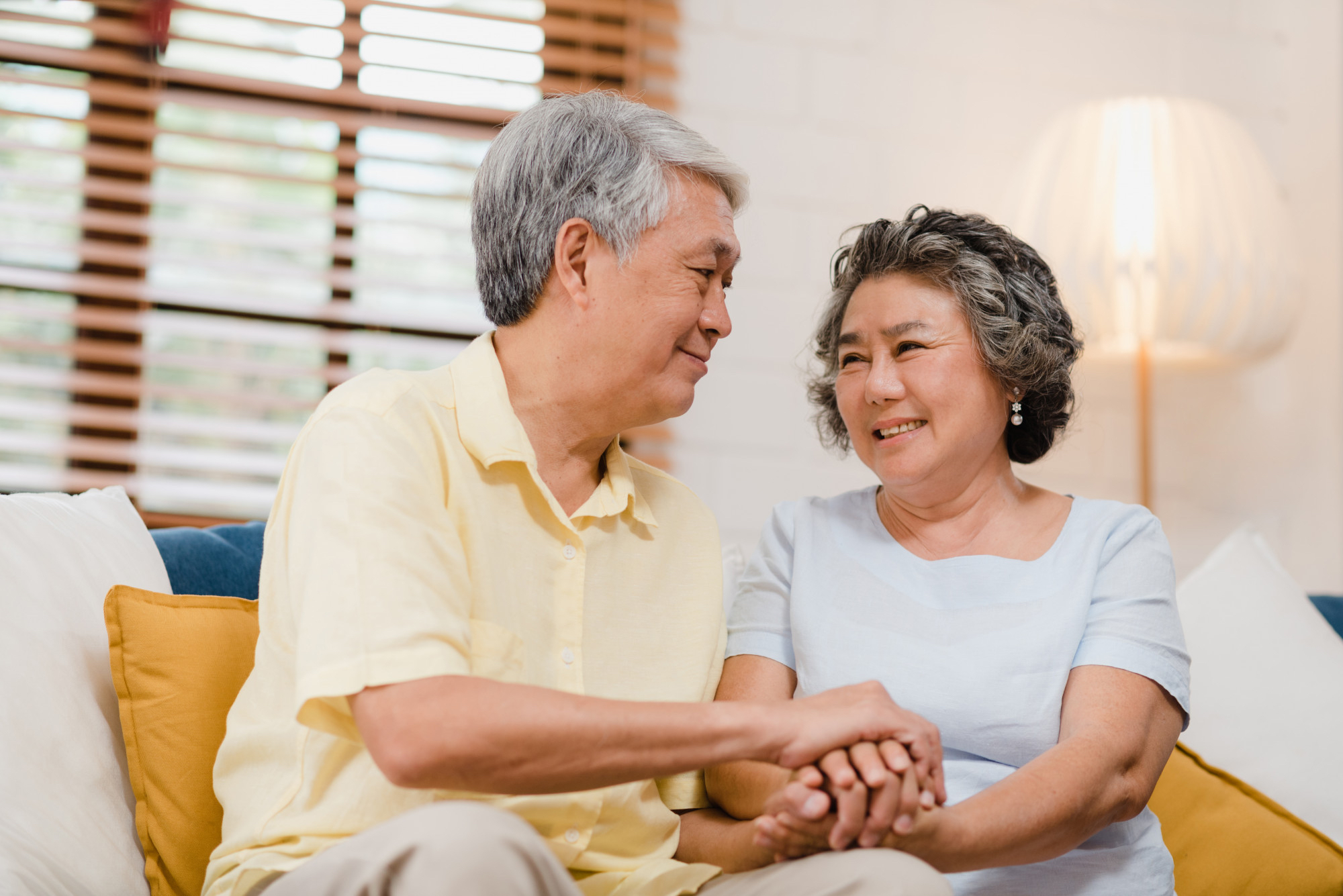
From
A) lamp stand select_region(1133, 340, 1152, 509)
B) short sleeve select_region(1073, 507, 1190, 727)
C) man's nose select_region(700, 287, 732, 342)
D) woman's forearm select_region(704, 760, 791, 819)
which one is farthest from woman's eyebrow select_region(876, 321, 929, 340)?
lamp stand select_region(1133, 340, 1152, 509)

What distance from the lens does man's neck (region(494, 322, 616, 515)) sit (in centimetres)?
133

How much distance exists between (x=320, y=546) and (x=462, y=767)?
0.24 m

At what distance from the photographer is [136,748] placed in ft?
4.27

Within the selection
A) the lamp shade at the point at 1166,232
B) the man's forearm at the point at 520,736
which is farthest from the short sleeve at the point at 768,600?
the lamp shade at the point at 1166,232

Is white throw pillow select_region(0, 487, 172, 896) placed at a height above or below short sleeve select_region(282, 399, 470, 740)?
below

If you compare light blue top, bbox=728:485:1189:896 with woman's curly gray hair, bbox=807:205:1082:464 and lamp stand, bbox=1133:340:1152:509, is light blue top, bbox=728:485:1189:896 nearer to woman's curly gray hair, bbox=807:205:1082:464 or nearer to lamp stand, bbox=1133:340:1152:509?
woman's curly gray hair, bbox=807:205:1082:464

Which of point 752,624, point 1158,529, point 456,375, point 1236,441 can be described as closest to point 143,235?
point 456,375

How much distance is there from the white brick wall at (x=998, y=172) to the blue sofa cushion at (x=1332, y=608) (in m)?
0.64

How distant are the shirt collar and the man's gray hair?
85 millimetres

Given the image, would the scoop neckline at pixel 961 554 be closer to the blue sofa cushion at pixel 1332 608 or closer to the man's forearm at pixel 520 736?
the man's forearm at pixel 520 736

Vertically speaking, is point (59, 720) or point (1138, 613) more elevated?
point (1138, 613)

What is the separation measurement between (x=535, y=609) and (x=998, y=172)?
6.25ft

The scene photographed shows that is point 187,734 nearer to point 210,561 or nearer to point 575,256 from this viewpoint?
point 210,561

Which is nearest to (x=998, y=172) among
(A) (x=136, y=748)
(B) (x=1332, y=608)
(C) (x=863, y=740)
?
(B) (x=1332, y=608)
